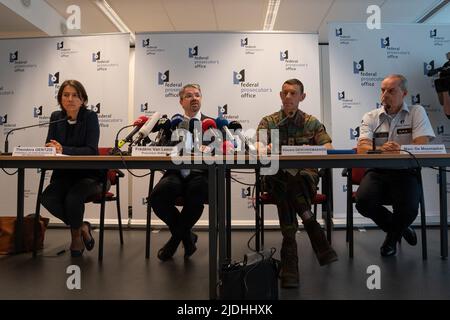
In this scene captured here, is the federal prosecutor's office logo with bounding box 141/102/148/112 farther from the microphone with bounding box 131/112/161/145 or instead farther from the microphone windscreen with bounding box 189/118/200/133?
the microphone with bounding box 131/112/161/145

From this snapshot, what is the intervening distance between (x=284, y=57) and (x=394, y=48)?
3.54ft

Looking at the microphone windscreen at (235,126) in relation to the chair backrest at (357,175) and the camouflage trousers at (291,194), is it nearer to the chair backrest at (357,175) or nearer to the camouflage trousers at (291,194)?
the camouflage trousers at (291,194)

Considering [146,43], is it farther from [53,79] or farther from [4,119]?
[4,119]

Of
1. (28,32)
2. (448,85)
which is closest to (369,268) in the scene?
(448,85)

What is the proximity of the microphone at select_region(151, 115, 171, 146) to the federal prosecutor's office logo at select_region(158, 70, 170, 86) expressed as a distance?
64.5 inches

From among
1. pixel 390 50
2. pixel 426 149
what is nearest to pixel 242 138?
pixel 426 149

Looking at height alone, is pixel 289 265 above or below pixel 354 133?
below

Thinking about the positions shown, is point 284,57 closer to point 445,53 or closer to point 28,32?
point 445,53

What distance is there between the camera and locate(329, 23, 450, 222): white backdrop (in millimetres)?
3211

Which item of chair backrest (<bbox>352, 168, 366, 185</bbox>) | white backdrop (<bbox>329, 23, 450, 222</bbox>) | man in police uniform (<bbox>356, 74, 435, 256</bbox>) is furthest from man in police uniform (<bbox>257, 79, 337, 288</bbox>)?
white backdrop (<bbox>329, 23, 450, 222</bbox>)

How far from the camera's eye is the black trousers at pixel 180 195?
2.03m

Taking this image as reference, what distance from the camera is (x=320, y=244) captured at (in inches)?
67.6

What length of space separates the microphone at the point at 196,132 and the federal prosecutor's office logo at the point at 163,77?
55.1 inches

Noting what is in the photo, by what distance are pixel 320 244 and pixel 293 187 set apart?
330 millimetres
